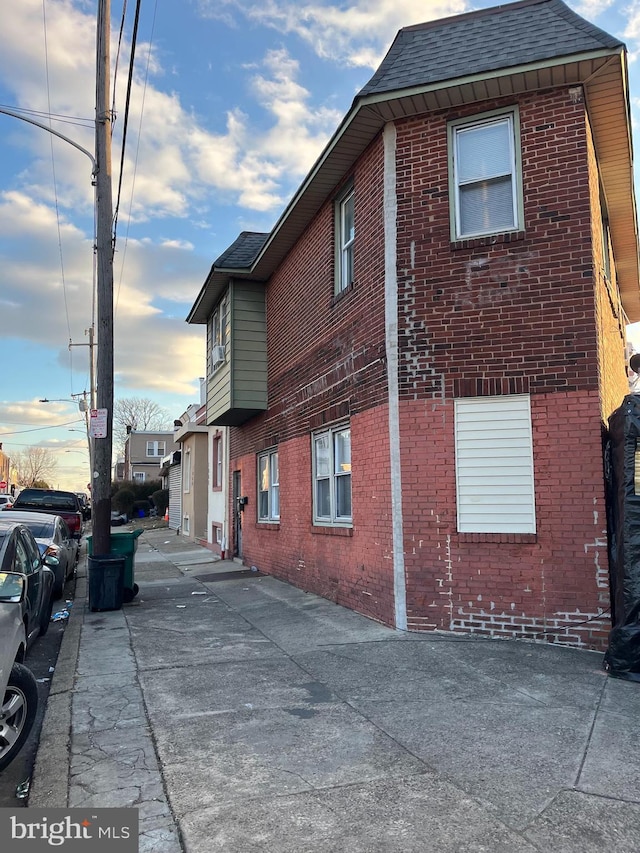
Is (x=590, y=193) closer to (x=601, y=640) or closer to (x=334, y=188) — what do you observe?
(x=334, y=188)

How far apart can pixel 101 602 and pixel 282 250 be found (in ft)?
22.8

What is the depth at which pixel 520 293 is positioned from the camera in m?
7.72

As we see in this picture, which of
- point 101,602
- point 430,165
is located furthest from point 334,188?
point 101,602

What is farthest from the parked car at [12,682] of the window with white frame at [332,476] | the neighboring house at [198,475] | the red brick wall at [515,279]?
the neighboring house at [198,475]

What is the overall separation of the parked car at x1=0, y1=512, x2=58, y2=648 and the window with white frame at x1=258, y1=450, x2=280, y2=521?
537 centimetres

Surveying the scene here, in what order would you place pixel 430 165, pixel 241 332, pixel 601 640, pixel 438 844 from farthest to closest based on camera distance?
pixel 241 332 < pixel 430 165 < pixel 601 640 < pixel 438 844

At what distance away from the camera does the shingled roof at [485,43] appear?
761 cm

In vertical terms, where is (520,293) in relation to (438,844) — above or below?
above

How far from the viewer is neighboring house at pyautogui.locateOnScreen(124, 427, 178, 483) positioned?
212 feet

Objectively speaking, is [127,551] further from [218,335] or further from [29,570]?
[218,335]

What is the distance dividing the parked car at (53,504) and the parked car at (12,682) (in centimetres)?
1530

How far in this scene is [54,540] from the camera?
1214 cm

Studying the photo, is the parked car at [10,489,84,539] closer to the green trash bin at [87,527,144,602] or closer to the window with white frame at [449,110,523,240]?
the green trash bin at [87,527,144,602]

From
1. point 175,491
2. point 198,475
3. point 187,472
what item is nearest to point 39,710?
point 198,475
